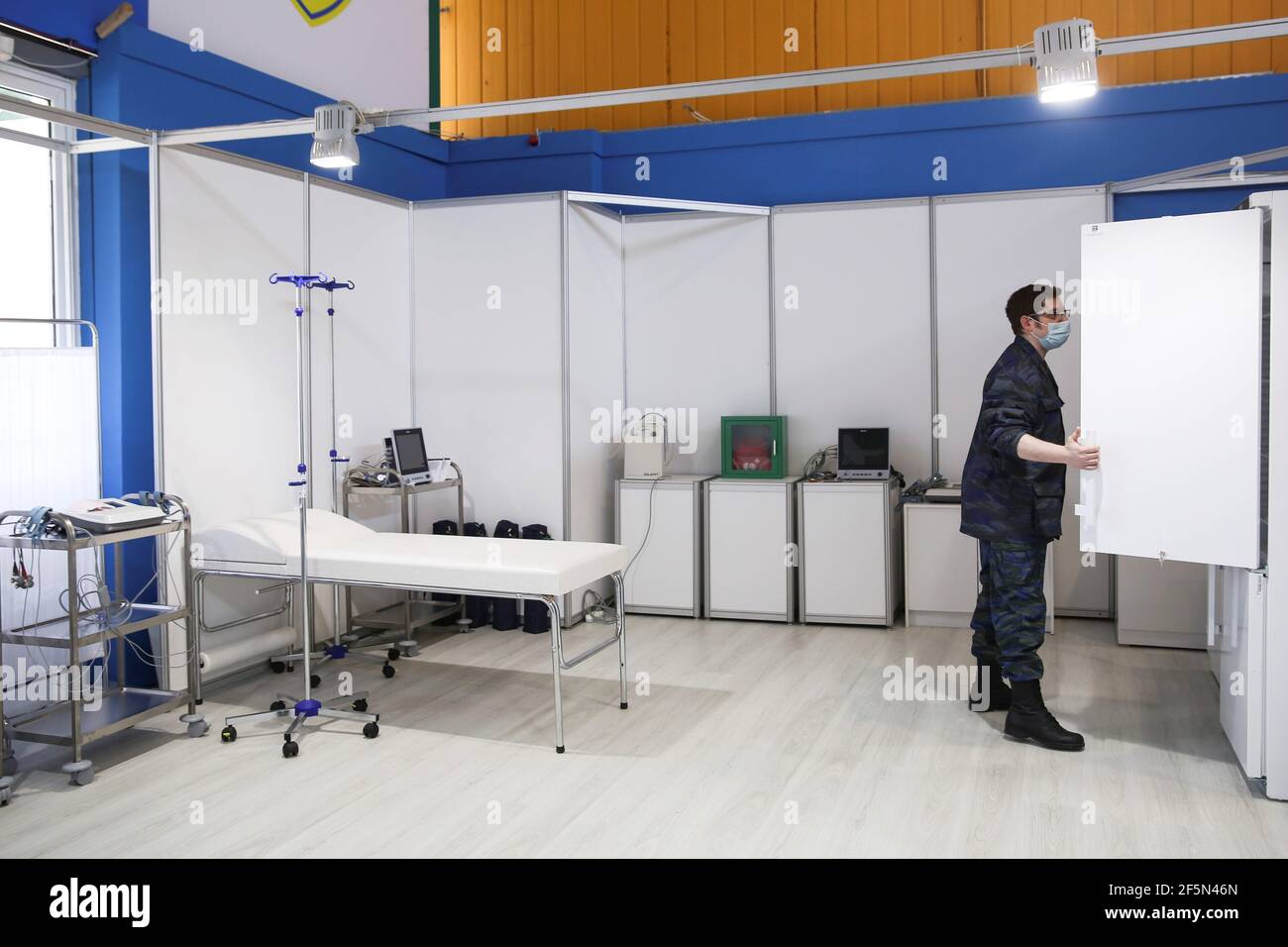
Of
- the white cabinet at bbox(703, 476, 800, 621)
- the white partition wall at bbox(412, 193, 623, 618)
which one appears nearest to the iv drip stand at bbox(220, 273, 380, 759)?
the white partition wall at bbox(412, 193, 623, 618)

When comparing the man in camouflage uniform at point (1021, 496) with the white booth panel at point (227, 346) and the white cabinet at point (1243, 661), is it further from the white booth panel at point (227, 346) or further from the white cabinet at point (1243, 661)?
the white booth panel at point (227, 346)

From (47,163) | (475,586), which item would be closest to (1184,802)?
(475,586)

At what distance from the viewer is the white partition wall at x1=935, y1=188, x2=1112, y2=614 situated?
20.0ft

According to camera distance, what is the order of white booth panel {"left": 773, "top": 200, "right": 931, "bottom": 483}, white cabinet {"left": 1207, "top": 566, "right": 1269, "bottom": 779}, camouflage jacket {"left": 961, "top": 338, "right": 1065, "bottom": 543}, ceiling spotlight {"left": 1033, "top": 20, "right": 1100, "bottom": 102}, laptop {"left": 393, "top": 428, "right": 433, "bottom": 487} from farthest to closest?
white booth panel {"left": 773, "top": 200, "right": 931, "bottom": 483}
laptop {"left": 393, "top": 428, "right": 433, "bottom": 487}
camouflage jacket {"left": 961, "top": 338, "right": 1065, "bottom": 543}
white cabinet {"left": 1207, "top": 566, "right": 1269, "bottom": 779}
ceiling spotlight {"left": 1033, "top": 20, "right": 1100, "bottom": 102}

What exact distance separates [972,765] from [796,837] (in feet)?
3.05

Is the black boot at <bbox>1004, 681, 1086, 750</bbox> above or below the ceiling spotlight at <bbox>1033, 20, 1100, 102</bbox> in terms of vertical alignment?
below

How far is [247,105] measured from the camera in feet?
17.8

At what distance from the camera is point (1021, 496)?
3910 mm

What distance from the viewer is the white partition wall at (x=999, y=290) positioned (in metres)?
6.08

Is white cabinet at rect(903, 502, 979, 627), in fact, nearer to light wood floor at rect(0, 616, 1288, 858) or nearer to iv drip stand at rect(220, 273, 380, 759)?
light wood floor at rect(0, 616, 1288, 858)

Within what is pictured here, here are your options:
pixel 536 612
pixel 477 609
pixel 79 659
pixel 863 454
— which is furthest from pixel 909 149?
pixel 79 659

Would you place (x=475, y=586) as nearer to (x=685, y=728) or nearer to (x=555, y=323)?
(x=685, y=728)

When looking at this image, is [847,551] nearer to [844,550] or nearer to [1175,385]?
[844,550]

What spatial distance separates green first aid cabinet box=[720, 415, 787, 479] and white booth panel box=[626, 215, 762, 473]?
0.38m
